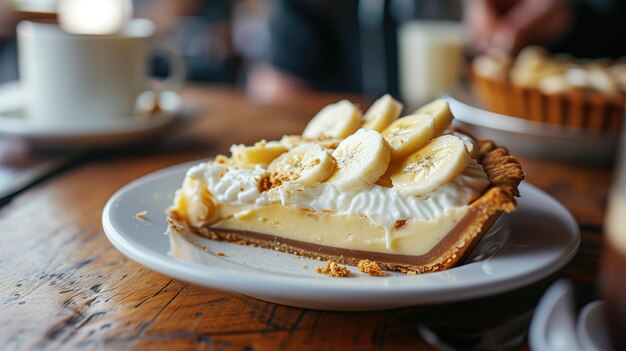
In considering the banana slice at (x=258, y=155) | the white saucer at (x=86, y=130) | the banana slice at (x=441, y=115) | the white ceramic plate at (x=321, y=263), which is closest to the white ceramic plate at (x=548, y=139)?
the white ceramic plate at (x=321, y=263)

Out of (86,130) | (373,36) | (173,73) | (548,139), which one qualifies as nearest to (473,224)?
(548,139)

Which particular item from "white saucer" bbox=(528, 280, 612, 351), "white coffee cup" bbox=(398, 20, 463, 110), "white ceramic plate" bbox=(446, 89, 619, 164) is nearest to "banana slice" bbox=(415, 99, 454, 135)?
"white saucer" bbox=(528, 280, 612, 351)

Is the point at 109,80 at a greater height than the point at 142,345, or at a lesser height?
greater

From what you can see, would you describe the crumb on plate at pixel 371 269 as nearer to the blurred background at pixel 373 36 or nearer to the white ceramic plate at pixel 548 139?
the white ceramic plate at pixel 548 139

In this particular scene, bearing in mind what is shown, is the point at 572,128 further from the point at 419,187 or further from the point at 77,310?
the point at 77,310

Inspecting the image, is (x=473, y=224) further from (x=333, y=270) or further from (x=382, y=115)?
(x=382, y=115)

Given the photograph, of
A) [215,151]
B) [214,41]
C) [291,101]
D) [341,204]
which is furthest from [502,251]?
[214,41]

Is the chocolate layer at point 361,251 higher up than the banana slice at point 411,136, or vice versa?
the banana slice at point 411,136
